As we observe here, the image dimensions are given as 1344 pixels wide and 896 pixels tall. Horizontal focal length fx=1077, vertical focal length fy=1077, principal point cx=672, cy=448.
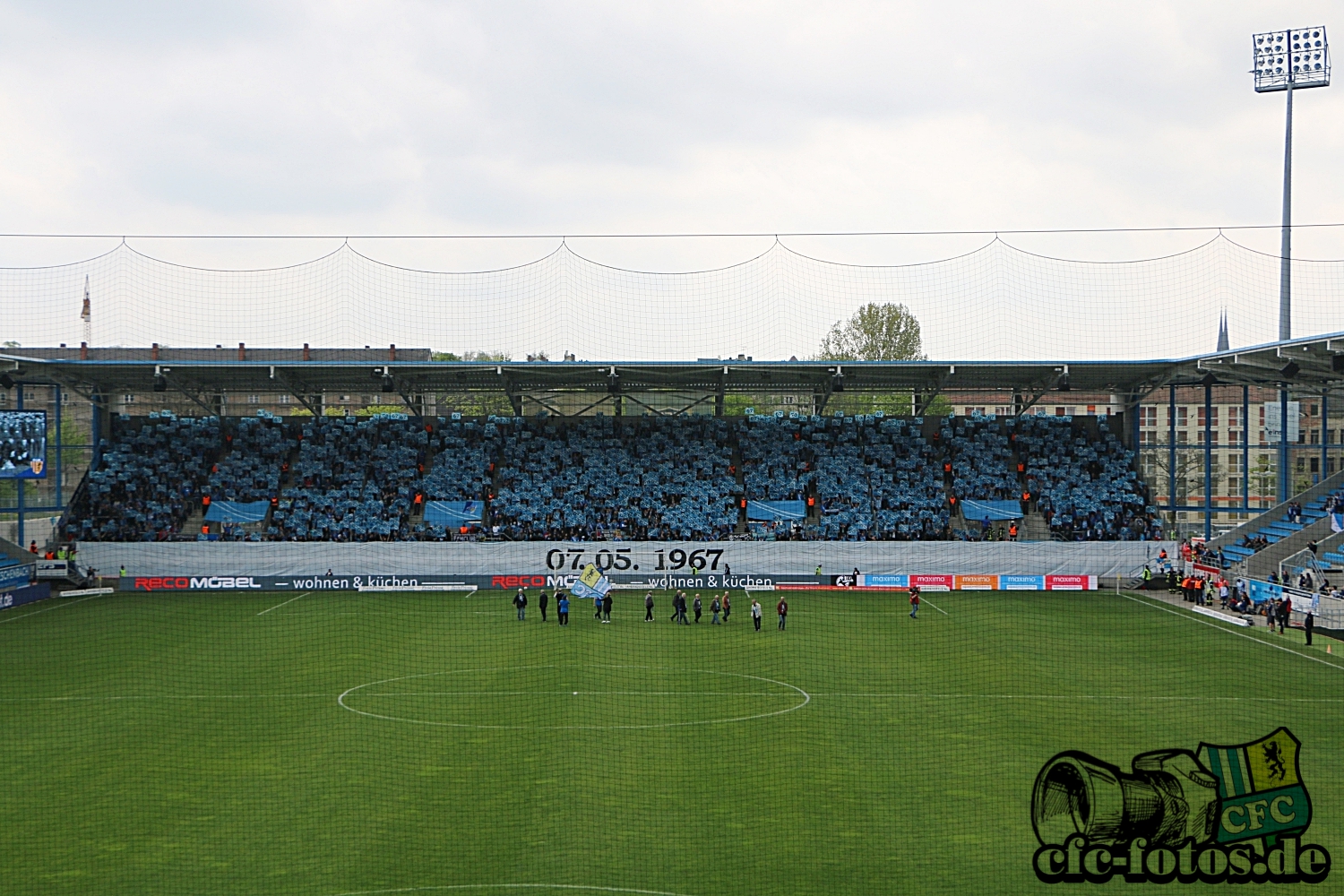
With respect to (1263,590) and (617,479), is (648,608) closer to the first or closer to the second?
(617,479)

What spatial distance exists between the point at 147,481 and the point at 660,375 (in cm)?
2210

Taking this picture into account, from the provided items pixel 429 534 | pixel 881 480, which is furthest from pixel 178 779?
pixel 881 480

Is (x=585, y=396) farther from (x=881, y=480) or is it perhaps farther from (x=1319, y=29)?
(x=1319, y=29)

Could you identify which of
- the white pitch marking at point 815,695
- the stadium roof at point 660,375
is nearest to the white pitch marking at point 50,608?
the stadium roof at point 660,375

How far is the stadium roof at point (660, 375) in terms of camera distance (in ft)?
141

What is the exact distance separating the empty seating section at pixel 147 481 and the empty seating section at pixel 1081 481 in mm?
35592

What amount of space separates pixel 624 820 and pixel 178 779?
24.0 ft

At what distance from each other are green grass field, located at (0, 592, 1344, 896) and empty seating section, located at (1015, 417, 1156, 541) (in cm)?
1034

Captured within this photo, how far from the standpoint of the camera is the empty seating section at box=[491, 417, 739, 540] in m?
43.9

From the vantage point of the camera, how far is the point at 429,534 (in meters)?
43.7

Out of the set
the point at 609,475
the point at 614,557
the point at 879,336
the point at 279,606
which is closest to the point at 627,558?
the point at 614,557

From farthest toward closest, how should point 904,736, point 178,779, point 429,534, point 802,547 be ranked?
point 429,534, point 802,547, point 904,736, point 178,779

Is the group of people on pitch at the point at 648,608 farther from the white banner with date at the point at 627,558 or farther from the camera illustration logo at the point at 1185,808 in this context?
the camera illustration logo at the point at 1185,808

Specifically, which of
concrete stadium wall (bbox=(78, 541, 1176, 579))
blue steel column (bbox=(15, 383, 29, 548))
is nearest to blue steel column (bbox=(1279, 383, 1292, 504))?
concrete stadium wall (bbox=(78, 541, 1176, 579))
